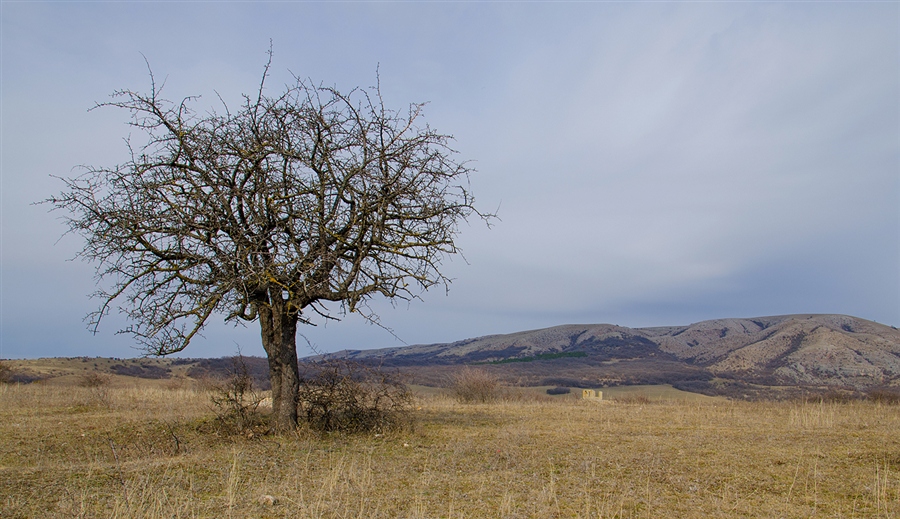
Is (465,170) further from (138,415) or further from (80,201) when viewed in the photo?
(138,415)

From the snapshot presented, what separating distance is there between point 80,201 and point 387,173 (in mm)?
4902

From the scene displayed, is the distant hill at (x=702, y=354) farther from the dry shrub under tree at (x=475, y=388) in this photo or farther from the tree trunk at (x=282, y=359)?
the tree trunk at (x=282, y=359)

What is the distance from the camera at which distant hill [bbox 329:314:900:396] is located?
156ft

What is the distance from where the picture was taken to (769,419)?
1426cm

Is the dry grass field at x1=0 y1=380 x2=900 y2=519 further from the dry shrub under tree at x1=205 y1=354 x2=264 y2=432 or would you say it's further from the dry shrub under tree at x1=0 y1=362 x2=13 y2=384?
the dry shrub under tree at x1=0 y1=362 x2=13 y2=384

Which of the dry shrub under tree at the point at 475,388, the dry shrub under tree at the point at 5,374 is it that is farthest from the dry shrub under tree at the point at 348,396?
the dry shrub under tree at the point at 5,374

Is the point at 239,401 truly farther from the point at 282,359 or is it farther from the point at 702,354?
the point at 702,354

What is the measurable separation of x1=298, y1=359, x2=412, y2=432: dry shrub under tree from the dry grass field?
60 cm

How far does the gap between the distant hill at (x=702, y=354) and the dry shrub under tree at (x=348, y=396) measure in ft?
27.3

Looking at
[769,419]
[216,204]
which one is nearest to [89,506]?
[216,204]

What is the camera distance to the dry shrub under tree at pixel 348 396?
1020cm

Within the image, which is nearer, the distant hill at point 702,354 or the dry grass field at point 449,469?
the dry grass field at point 449,469

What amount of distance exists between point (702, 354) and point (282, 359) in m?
78.8

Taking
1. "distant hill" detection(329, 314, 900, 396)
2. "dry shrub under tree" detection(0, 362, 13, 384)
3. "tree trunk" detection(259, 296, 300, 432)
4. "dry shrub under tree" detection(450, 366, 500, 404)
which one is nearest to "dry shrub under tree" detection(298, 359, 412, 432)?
"tree trunk" detection(259, 296, 300, 432)
